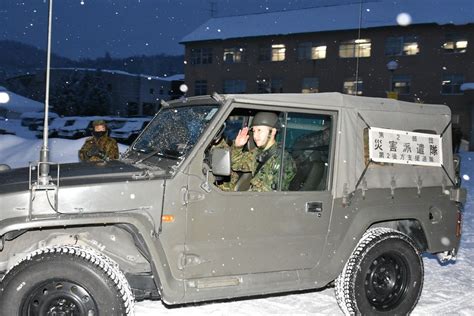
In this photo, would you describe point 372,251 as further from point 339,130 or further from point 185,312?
point 185,312

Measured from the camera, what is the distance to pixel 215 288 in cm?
428

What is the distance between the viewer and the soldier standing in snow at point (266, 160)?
459cm

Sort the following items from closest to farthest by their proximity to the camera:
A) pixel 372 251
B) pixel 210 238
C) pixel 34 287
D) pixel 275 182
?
pixel 34 287, pixel 210 238, pixel 275 182, pixel 372 251

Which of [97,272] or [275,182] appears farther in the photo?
[275,182]

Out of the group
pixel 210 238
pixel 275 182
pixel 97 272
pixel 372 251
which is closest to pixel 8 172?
pixel 97 272

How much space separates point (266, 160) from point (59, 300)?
2057 millimetres

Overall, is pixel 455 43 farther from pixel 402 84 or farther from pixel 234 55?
pixel 234 55

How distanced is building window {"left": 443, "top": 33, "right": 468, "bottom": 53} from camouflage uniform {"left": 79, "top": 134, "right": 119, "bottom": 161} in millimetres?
37855

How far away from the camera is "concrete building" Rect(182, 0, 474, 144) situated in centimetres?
4047

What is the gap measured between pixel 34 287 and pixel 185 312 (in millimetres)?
1884

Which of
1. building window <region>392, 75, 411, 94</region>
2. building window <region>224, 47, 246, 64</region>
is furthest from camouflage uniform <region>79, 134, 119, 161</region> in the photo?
building window <region>224, 47, 246, 64</region>

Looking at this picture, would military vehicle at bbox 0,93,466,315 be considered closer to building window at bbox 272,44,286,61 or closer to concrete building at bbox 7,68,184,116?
building window at bbox 272,44,286,61

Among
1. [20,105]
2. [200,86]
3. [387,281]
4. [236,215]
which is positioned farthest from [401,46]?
Answer: [236,215]

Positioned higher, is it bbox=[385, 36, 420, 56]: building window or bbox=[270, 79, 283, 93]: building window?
bbox=[385, 36, 420, 56]: building window
